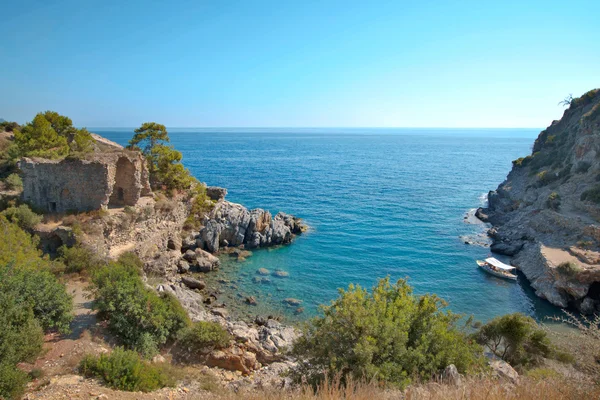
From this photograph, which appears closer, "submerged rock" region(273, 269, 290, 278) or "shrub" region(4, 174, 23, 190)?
"shrub" region(4, 174, 23, 190)

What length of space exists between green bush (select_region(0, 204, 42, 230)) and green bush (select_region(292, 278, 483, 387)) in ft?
72.4

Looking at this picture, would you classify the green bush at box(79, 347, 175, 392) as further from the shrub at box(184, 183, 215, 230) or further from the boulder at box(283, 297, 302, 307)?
the shrub at box(184, 183, 215, 230)

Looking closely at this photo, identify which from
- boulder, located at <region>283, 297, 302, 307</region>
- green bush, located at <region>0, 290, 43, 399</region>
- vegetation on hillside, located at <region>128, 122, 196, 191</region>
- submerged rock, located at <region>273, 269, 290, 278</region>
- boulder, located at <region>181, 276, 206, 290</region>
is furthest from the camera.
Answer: vegetation on hillside, located at <region>128, 122, 196, 191</region>

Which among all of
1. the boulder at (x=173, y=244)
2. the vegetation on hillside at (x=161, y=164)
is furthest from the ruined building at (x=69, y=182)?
the vegetation on hillside at (x=161, y=164)

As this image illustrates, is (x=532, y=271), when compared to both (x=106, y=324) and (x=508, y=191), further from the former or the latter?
(x=106, y=324)

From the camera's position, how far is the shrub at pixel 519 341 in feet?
58.0

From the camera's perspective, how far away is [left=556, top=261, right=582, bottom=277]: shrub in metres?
26.2

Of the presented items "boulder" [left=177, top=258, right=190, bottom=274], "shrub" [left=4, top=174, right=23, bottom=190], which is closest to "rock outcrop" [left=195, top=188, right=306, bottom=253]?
"boulder" [left=177, top=258, right=190, bottom=274]

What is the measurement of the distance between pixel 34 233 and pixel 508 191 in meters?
59.7

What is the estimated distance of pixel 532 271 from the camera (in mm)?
30438

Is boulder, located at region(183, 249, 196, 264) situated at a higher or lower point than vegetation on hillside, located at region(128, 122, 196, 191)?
lower

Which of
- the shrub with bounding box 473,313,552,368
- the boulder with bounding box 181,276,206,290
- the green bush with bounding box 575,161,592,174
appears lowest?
the boulder with bounding box 181,276,206,290

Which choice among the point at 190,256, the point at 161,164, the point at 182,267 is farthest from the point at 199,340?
the point at 161,164

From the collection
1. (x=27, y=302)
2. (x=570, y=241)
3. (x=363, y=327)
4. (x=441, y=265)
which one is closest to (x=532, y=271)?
(x=570, y=241)
